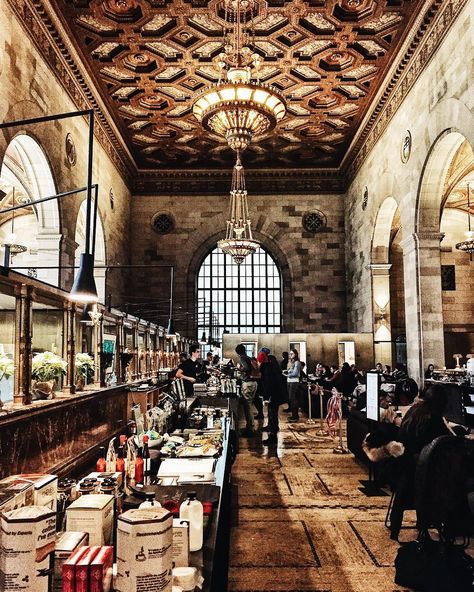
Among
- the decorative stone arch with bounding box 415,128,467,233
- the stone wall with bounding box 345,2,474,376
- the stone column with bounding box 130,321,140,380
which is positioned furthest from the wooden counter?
the decorative stone arch with bounding box 415,128,467,233

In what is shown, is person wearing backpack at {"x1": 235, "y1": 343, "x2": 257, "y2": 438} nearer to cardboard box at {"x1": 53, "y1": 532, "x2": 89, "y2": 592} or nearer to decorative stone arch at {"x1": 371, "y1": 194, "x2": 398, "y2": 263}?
decorative stone arch at {"x1": 371, "y1": 194, "x2": 398, "y2": 263}

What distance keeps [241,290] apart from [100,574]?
18.4 m

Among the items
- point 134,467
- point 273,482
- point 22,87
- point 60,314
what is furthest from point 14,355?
point 22,87

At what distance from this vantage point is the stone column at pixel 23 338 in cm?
343

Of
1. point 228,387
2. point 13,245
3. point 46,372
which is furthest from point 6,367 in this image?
point 13,245

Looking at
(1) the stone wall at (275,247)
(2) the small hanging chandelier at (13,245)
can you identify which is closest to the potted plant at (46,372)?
(2) the small hanging chandelier at (13,245)

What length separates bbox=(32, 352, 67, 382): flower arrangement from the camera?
12.3 feet

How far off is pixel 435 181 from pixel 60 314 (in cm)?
873

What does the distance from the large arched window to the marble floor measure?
1210cm

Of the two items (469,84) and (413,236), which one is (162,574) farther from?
(413,236)

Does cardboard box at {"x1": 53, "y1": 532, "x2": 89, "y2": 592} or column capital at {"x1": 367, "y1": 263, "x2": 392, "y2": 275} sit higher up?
column capital at {"x1": 367, "y1": 263, "x2": 392, "y2": 275}

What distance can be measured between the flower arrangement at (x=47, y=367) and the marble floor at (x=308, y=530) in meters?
1.90

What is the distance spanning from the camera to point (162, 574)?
1.47m

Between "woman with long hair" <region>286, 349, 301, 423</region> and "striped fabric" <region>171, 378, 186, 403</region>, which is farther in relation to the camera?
"woman with long hair" <region>286, 349, 301, 423</region>
